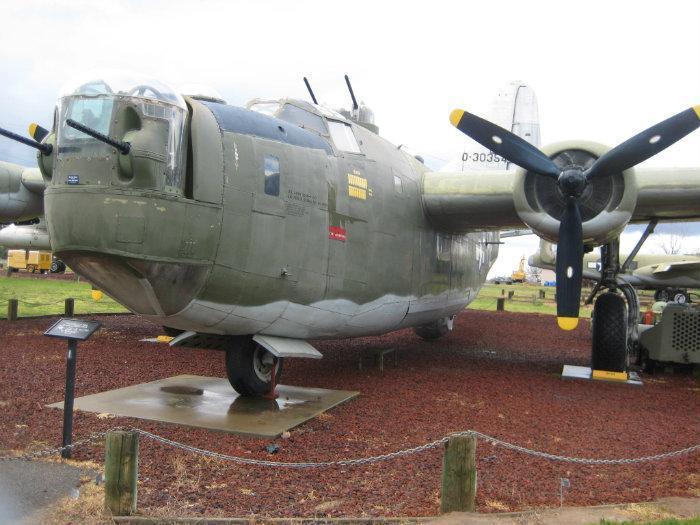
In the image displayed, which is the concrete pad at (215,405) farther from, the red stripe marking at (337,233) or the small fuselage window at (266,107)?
the small fuselage window at (266,107)

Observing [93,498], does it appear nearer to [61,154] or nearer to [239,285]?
[239,285]

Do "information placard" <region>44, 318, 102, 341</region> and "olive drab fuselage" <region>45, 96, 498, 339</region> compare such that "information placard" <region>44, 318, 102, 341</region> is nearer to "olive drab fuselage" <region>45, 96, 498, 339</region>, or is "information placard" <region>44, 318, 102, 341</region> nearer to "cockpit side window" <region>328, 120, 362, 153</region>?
"olive drab fuselage" <region>45, 96, 498, 339</region>

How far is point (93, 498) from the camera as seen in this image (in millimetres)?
4688

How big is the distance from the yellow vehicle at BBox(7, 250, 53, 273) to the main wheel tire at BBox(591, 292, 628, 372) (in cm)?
4617

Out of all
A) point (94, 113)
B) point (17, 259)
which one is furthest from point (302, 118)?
point (17, 259)

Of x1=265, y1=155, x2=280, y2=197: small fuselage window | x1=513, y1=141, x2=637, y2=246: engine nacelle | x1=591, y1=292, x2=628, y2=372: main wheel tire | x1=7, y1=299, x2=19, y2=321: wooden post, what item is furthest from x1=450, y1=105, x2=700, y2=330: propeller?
x1=7, y1=299, x2=19, y2=321: wooden post

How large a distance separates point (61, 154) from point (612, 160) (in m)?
7.36

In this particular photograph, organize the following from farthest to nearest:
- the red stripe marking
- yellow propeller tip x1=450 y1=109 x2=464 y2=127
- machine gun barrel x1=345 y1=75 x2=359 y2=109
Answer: machine gun barrel x1=345 y1=75 x2=359 y2=109
yellow propeller tip x1=450 y1=109 x2=464 y2=127
the red stripe marking

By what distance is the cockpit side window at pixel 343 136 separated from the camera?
9008 mm

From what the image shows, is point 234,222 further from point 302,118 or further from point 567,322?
point 567,322

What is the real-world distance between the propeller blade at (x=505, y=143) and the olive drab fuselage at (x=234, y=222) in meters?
1.39

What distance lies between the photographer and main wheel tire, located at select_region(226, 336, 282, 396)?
7.87 metres

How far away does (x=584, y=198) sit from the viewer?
9492 mm

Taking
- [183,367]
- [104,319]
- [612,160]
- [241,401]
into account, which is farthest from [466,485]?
[104,319]
